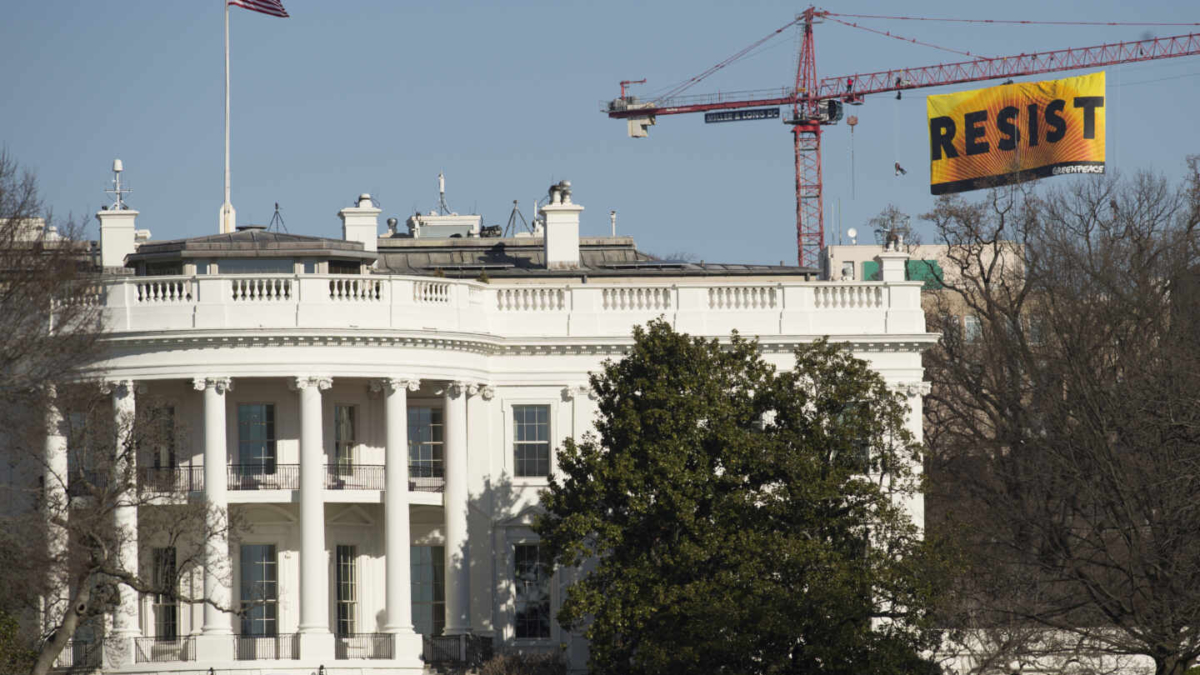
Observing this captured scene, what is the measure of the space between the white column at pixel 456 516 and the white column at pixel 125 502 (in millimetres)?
7747

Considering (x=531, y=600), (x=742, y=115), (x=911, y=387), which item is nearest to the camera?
(x=531, y=600)

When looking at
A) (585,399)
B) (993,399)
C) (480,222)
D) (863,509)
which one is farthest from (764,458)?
(480,222)

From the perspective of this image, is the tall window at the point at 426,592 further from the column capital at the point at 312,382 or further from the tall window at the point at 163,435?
the tall window at the point at 163,435

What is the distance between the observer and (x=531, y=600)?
6325 centimetres

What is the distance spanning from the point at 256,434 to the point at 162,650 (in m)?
6.09

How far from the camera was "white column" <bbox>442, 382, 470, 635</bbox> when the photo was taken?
61.2 metres

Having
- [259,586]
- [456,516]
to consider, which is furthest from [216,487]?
[456,516]

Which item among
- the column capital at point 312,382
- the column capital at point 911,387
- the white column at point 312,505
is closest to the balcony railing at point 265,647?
the white column at point 312,505

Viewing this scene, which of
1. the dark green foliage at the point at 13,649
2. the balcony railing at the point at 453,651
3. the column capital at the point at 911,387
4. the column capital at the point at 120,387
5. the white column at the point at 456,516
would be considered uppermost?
the column capital at the point at 120,387

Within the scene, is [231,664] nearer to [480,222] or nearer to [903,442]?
[903,442]

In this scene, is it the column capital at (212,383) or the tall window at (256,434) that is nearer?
the column capital at (212,383)

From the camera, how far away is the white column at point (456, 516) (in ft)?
201

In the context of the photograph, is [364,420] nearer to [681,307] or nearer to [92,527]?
[681,307]

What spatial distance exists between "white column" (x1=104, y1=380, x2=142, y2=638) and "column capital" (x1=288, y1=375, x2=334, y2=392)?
13.2ft
